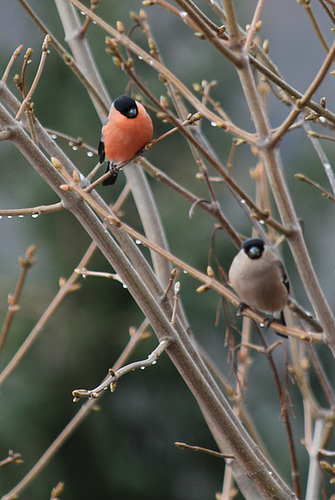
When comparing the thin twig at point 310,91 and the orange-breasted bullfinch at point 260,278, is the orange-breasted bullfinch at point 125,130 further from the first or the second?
the thin twig at point 310,91

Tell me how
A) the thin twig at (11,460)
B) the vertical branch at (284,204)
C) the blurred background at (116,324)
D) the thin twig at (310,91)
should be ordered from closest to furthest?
the thin twig at (310,91) → the vertical branch at (284,204) → the thin twig at (11,460) → the blurred background at (116,324)

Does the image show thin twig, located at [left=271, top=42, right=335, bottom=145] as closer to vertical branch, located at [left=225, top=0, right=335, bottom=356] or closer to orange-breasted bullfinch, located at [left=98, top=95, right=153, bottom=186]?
vertical branch, located at [left=225, top=0, right=335, bottom=356]

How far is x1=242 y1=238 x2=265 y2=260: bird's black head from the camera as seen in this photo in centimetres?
168

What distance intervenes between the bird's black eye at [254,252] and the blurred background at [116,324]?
2.88 meters

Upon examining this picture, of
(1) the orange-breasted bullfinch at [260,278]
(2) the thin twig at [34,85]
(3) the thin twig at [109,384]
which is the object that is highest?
(2) the thin twig at [34,85]

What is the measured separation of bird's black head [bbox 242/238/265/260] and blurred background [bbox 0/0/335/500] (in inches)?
114

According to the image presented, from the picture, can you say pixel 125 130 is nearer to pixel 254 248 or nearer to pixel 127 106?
pixel 127 106

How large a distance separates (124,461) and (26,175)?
95.0 inches

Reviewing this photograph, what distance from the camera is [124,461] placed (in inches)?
192

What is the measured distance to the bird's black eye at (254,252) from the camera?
1722mm

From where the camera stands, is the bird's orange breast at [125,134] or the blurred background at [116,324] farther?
the blurred background at [116,324]

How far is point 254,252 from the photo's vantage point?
68.2 inches

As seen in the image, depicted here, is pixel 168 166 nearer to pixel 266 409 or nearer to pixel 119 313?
pixel 119 313

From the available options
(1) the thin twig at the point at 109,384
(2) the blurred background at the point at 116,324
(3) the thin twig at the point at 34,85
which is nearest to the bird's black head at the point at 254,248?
(1) the thin twig at the point at 109,384
